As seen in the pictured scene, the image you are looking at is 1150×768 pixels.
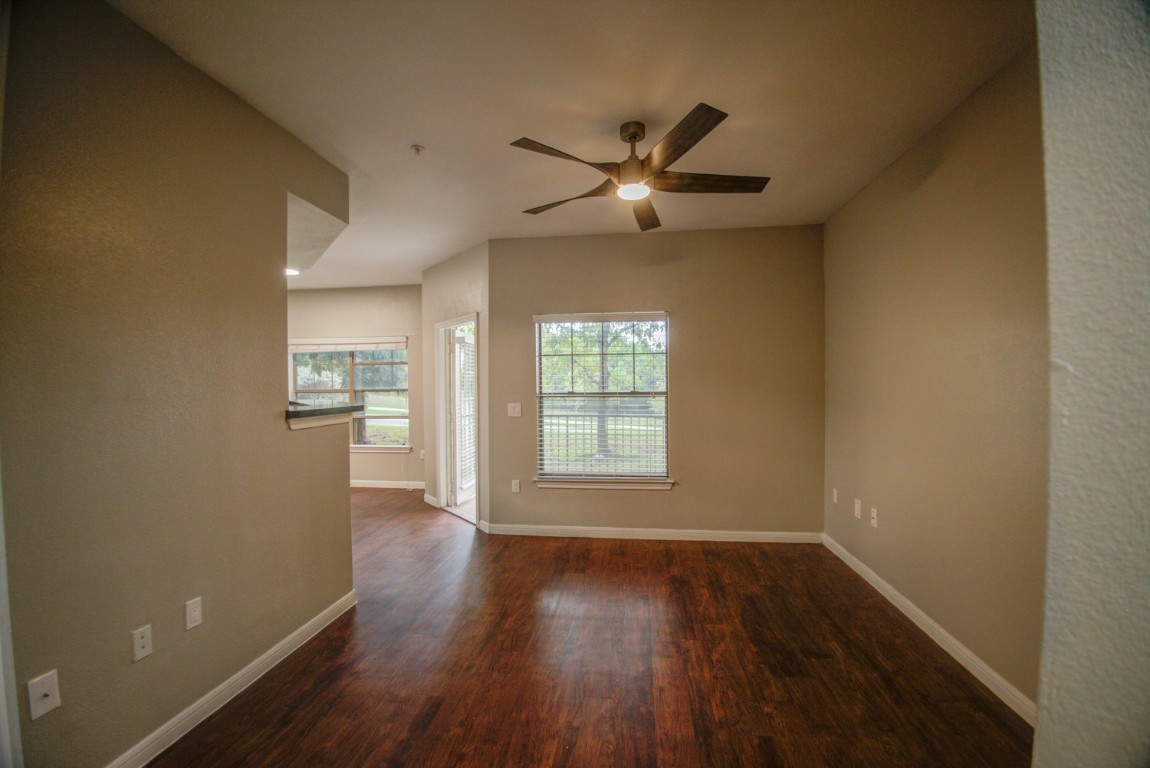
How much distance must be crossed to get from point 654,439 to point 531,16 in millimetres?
2905

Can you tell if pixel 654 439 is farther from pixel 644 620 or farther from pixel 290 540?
pixel 290 540

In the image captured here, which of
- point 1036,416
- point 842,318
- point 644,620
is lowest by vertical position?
point 644,620

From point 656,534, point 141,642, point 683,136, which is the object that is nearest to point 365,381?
point 656,534

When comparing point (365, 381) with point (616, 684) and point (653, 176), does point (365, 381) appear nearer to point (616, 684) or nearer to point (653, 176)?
point (653, 176)

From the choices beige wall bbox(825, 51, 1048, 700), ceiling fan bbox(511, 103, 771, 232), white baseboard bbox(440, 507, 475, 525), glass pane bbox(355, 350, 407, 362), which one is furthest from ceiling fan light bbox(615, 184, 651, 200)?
glass pane bbox(355, 350, 407, 362)

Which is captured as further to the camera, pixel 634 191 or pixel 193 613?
pixel 634 191

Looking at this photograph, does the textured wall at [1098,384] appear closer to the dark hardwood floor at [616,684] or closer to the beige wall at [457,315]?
the dark hardwood floor at [616,684]

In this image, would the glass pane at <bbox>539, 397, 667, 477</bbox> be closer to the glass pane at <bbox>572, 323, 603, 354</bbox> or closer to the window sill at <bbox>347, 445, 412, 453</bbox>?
the glass pane at <bbox>572, 323, 603, 354</bbox>

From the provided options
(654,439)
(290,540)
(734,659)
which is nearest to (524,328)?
(654,439)

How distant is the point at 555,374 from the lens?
3.76 m

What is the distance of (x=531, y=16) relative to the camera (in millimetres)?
1466

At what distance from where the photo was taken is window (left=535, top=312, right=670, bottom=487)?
12.0 ft

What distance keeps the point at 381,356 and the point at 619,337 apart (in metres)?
3.57

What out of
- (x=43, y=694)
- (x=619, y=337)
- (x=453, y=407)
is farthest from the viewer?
(x=453, y=407)
